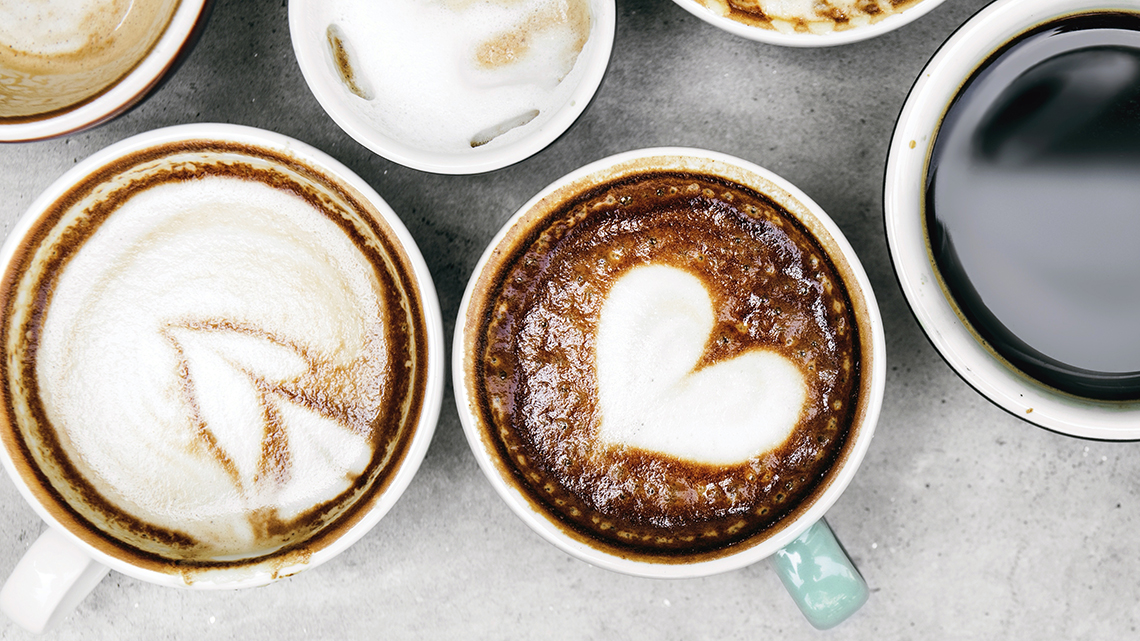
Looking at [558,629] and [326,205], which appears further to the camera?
[558,629]

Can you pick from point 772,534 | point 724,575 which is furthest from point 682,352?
point 724,575

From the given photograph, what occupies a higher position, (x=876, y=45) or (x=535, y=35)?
(x=535, y=35)

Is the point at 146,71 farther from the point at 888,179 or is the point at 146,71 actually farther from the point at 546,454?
Result: the point at 888,179

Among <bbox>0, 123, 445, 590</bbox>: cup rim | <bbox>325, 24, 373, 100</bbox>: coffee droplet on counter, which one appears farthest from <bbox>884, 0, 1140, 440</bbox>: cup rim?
<bbox>325, 24, 373, 100</bbox>: coffee droplet on counter

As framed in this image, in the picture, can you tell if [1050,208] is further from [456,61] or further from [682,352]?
[456,61]

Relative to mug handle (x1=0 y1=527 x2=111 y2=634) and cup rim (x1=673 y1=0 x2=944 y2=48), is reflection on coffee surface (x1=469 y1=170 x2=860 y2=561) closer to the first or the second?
cup rim (x1=673 y1=0 x2=944 y2=48)

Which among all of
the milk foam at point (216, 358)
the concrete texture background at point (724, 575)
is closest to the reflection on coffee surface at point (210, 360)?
the milk foam at point (216, 358)

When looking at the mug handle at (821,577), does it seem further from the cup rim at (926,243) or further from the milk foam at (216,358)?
the milk foam at (216,358)

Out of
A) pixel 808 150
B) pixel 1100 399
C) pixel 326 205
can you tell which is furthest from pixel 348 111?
pixel 1100 399
